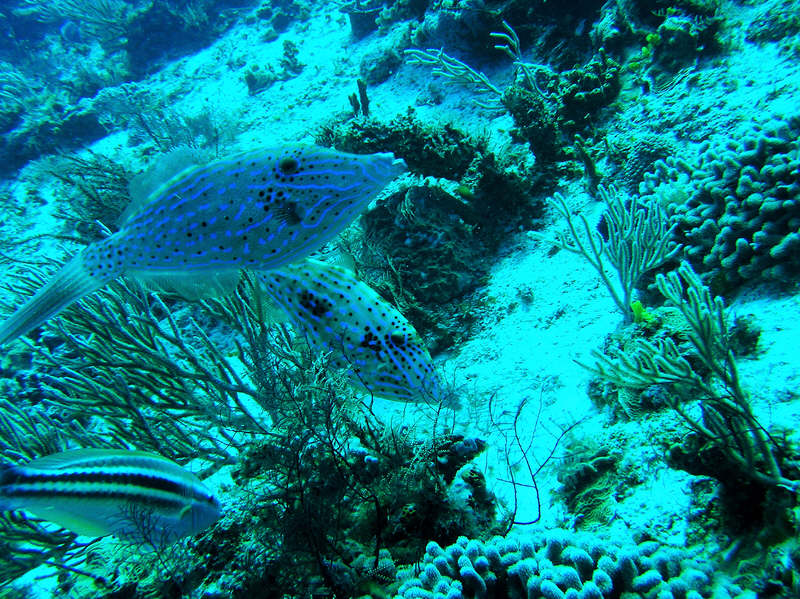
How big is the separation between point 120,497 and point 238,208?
5.59 feet

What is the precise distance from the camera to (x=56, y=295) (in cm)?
203

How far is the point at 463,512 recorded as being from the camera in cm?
254

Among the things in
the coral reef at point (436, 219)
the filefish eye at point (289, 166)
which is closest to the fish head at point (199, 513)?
the filefish eye at point (289, 166)

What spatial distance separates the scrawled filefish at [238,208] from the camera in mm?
2129

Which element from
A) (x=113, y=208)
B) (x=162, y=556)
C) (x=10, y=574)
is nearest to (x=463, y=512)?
(x=162, y=556)

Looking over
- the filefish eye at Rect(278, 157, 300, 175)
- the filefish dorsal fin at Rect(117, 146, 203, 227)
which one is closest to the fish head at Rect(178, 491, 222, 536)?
the filefish dorsal fin at Rect(117, 146, 203, 227)

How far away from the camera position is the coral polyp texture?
1.80 meters

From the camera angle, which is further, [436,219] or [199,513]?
[436,219]

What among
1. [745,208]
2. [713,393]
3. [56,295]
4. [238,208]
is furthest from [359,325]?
[745,208]

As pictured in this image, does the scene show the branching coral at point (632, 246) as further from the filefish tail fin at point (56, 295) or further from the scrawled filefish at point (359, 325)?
the filefish tail fin at point (56, 295)

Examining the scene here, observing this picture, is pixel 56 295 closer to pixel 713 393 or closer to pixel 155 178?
pixel 155 178

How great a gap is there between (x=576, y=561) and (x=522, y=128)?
17.3 ft

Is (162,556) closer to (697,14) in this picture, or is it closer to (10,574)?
(10,574)

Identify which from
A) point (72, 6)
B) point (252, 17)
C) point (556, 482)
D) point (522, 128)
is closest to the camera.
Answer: point (556, 482)
